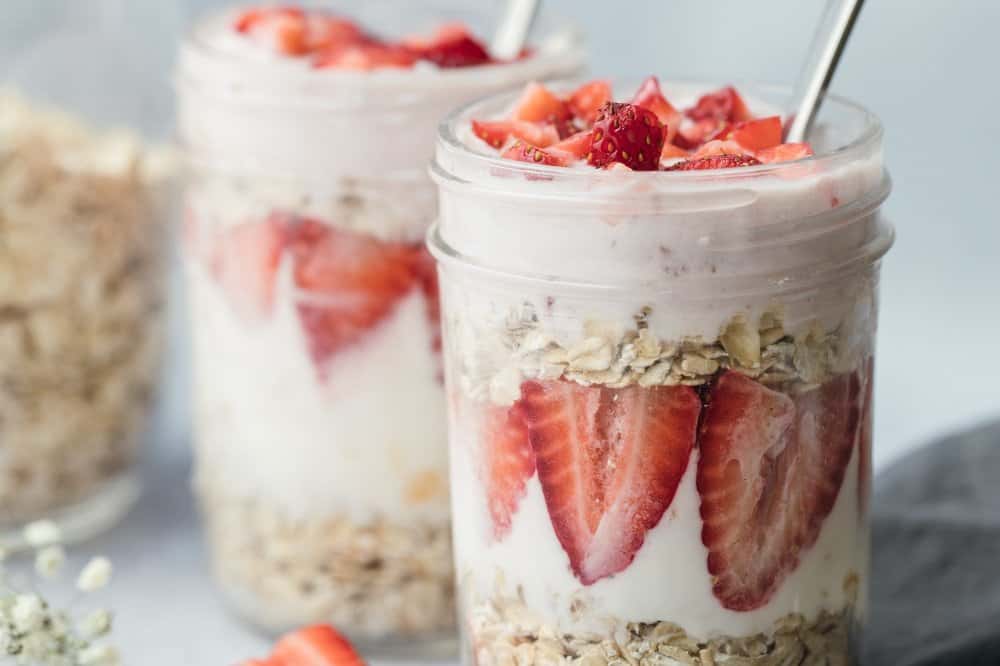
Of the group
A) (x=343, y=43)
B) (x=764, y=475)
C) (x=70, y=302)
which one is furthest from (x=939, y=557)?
(x=70, y=302)

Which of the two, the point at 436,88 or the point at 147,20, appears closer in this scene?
the point at 436,88

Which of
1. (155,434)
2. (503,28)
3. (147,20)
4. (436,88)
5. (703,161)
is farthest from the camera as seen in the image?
(155,434)

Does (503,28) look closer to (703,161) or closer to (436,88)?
(436,88)

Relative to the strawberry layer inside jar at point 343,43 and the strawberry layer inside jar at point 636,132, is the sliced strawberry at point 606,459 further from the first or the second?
the strawberry layer inside jar at point 343,43

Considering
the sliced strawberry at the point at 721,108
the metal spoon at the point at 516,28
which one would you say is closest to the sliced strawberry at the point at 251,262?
the metal spoon at the point at 516,28

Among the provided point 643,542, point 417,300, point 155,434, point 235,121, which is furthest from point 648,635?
point 155,434

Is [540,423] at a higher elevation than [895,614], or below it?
higher

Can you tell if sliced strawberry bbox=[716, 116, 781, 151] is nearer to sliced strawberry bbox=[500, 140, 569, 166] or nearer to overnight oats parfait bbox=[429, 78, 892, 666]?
overnight oats parfait bbox=[429, 78, 892, 666]
